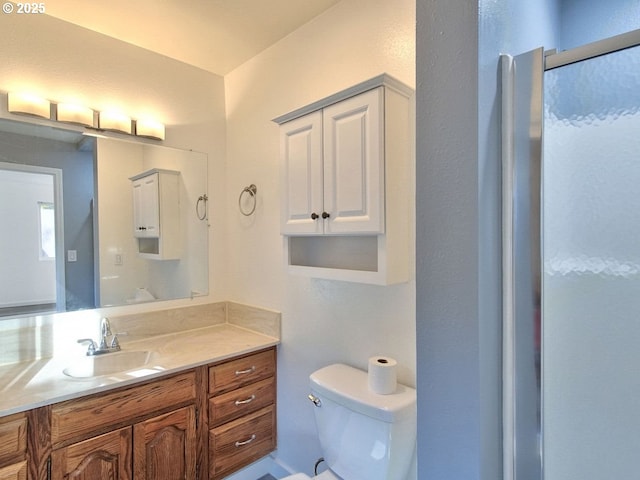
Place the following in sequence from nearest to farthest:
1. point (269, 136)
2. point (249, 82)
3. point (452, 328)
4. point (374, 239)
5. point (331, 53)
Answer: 1. point (452, 328)
2. point (374, 239)
3. point (331, 53)
4. point (269, 136)
5. point (249, 82)

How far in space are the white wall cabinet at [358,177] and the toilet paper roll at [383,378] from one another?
13.4 inches

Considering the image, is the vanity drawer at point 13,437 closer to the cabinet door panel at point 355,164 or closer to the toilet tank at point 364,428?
Result: the toilet tank at point 364,428

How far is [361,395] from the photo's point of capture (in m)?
1.35

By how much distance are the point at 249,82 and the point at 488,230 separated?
2.02 meters

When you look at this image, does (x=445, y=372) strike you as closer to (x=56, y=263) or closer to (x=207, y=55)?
(x=56, y=263)

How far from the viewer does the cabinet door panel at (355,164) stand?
1.31 metres

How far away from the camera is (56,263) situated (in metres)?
1.77

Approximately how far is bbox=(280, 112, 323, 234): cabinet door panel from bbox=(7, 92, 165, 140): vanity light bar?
923 millimetres

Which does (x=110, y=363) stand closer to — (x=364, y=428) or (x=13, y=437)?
(x=13, y=437)

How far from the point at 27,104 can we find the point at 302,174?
4.55 feet

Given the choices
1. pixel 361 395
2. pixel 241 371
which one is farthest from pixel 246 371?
pixel 361 395

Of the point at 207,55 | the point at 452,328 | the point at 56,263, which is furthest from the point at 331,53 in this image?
the point at 56,263

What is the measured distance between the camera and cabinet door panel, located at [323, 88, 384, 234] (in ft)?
4.31

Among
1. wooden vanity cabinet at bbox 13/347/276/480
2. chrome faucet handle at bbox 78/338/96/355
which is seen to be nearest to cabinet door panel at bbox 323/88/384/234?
wooden vanity cabinet at bbox 13/347/276/480
